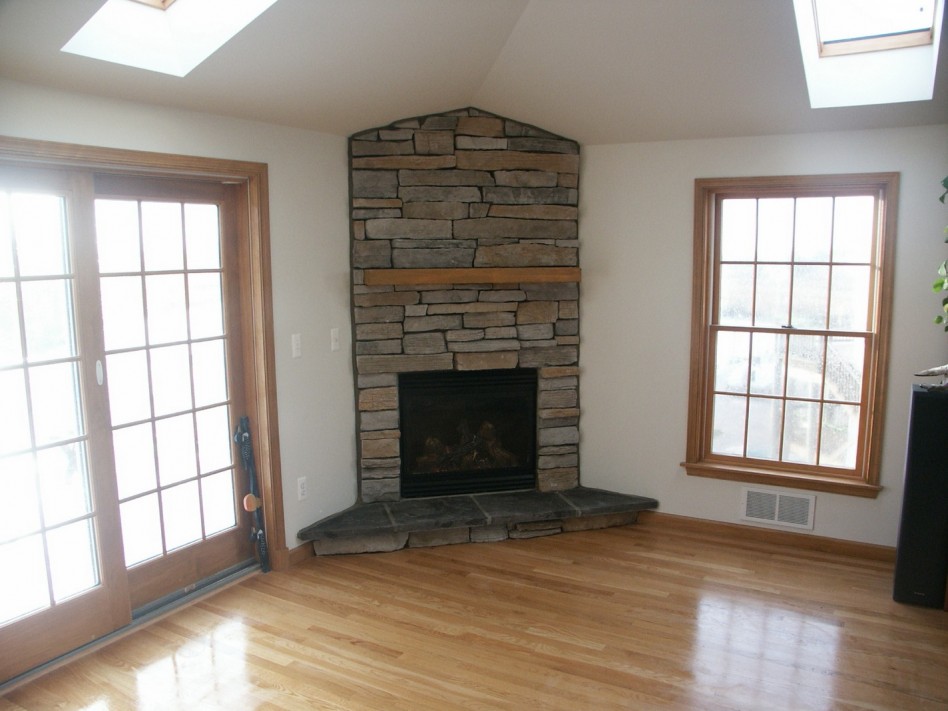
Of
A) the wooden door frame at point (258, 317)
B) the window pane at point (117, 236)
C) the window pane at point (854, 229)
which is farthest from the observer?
the window pane at point (854, 229)

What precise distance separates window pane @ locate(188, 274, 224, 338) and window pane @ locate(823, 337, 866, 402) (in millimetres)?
3282

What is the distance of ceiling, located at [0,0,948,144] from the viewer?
2.91m

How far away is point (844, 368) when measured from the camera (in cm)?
409

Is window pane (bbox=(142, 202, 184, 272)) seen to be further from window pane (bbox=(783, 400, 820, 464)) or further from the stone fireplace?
window pane (bbox=(783, 400, 820, 464))

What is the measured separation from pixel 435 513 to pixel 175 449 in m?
1.47

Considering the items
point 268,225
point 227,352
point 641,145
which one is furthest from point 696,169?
point 227,352

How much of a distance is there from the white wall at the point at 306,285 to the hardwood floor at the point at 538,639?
0.53 m

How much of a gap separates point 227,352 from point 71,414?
844mm

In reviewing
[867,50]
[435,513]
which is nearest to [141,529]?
[435,513]

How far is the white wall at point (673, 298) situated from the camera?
3.79 meters

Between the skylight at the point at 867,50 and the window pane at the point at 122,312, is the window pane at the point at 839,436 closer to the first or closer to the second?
the skylight at the point at 867,50

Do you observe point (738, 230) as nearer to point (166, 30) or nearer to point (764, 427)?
point (764, 427)

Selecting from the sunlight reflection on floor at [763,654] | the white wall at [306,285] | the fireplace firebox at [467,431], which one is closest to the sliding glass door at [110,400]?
the white wall at [306,285]

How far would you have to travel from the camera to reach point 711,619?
341cm
